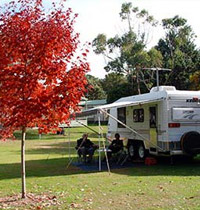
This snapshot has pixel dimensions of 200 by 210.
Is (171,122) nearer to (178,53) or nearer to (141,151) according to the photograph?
(141,151)

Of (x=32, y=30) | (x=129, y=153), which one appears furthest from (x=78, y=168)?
(x=32, y=30)

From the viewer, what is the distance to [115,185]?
9.82 metres

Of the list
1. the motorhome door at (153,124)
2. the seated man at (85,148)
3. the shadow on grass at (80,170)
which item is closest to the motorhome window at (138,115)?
the motorhome door at (153,124)

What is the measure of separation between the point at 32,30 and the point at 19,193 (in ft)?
12.8

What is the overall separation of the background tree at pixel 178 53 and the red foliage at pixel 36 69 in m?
35.2

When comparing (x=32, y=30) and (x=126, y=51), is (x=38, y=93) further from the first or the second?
(x=126, y=51)

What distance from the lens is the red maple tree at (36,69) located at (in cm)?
766

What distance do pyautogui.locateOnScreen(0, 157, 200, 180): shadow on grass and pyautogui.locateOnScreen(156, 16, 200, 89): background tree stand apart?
95.0ft

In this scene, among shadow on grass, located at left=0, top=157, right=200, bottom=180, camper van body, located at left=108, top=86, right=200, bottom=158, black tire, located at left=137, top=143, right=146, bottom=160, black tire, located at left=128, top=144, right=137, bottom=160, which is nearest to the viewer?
shadow on grass, located at left=0, top=157, right=200, bottom=180

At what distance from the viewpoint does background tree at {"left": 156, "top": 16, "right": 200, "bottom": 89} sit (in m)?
44.0

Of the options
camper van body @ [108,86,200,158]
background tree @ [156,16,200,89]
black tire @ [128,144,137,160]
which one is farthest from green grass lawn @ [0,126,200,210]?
background tree @ [156,16,200,89]

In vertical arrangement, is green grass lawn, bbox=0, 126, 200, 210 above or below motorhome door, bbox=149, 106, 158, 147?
below

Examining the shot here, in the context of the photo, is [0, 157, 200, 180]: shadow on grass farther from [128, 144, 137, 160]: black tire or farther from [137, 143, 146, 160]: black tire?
[128, 144, 137, 160]: black tire

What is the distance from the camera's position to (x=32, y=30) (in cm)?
777
